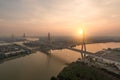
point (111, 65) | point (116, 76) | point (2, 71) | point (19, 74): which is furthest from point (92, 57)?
point (2, 71)

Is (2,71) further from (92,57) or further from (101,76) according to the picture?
(92,57)

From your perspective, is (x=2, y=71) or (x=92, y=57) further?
(x=92, y=57)

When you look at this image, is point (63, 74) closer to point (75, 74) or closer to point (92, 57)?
point (75, 74)

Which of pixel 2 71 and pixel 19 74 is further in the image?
pixel 2 71

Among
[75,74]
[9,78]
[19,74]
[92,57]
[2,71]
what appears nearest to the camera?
[75,74]

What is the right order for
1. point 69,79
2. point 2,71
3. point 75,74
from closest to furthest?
point 69,79 → point 75,74 → point 2,71

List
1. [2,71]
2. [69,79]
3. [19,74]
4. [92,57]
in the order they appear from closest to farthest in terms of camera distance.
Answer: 1. [69,79]
2. [19,74]
3. [2,71]
4. [92,57]

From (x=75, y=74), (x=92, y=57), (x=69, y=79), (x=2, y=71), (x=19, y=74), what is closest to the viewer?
(x=69, y=79)

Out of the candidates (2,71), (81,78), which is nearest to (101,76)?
(81,78)
